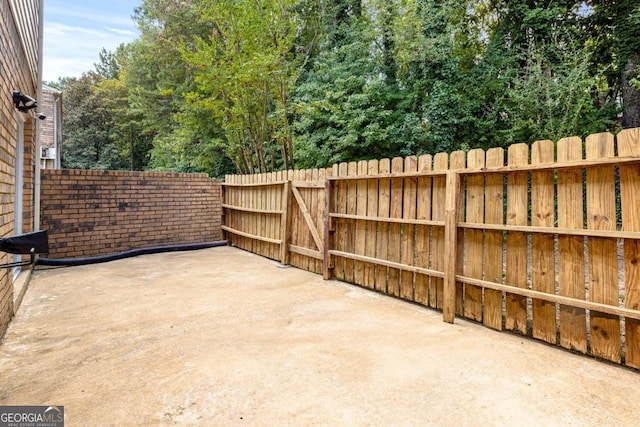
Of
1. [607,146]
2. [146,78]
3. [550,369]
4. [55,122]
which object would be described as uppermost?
[146,78]

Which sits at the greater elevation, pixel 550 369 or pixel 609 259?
pixel 609 259

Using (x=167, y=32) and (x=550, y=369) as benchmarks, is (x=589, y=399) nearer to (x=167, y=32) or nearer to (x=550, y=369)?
(x=550, y=369)

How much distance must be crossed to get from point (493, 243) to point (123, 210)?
6610 mm

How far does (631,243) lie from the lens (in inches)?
88.1

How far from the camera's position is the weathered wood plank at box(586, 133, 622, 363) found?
7.54 ft

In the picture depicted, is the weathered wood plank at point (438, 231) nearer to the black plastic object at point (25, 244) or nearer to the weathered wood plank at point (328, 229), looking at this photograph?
the weathered wood plank at point (328, 229)

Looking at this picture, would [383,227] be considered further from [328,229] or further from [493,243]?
[493,243]

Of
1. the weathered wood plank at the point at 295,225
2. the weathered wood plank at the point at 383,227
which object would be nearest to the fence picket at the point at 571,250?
the weathered wood plank at the point at 383,227

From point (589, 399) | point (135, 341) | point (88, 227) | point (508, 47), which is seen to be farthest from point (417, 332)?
point (508, 47)

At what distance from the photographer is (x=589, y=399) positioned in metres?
1.87

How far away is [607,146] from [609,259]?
31.4 inches

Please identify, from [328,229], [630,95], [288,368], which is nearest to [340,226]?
[328,229]

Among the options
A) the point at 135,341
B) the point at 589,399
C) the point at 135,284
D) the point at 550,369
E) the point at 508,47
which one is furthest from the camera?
the point at 508,47

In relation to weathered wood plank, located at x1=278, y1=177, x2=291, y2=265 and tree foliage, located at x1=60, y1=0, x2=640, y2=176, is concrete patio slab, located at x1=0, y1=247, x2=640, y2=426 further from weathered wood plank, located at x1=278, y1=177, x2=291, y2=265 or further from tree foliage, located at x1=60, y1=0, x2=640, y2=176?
tree foliage, located at x1=60, y1=0, x2=640, y2=176
